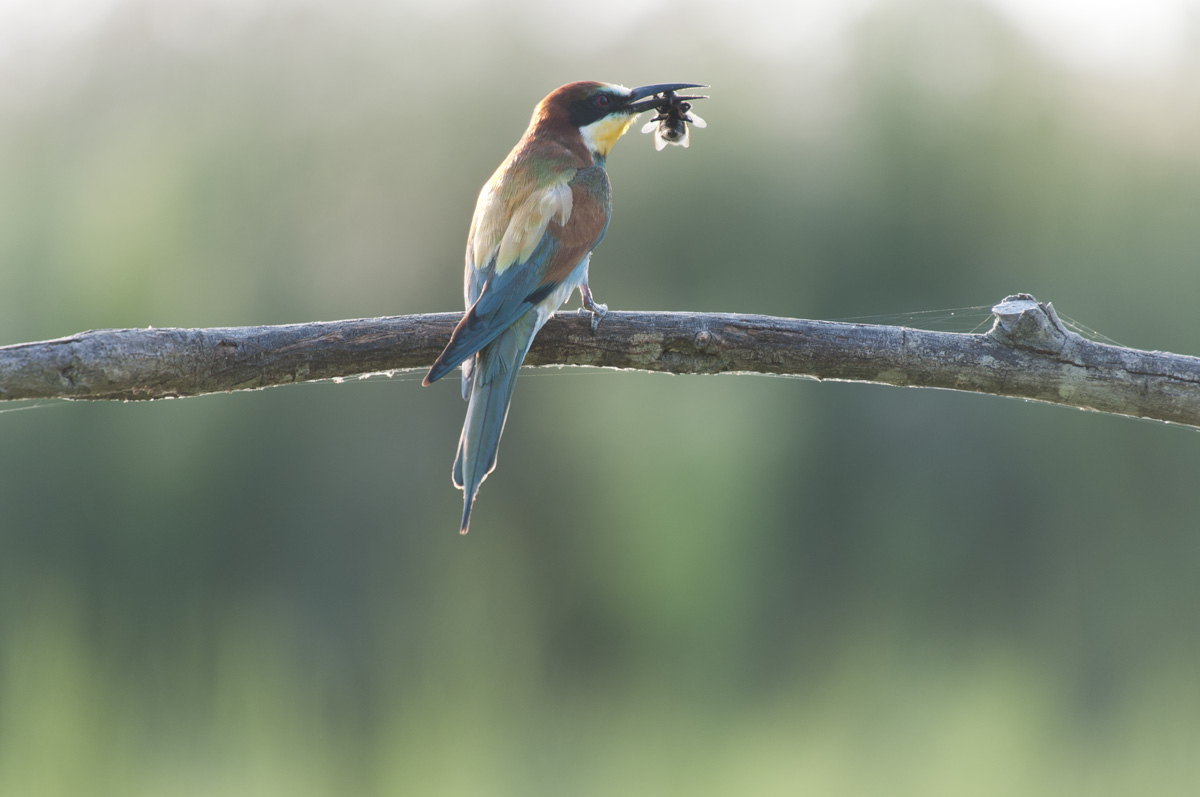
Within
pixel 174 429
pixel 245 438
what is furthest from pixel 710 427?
pixel 174 429

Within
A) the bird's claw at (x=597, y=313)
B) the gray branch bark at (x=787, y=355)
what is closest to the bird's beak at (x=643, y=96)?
the bird's claw at (x=597, y=313)

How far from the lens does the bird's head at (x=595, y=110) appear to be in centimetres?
198

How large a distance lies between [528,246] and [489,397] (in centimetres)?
34

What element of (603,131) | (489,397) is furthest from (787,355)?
(603,131)

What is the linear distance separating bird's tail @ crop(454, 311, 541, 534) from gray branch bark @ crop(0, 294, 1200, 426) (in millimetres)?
169

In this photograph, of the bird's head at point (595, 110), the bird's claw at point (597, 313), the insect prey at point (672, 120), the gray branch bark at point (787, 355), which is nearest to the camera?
the gray branch bark at point (787, 355)

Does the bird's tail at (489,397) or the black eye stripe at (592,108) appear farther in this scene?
the black eye stripe at (592,108)

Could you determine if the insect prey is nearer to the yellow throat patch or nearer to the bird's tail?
the yellow throat patch

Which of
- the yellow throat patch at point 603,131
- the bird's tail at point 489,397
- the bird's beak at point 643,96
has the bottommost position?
the bird's tail at point 489,397

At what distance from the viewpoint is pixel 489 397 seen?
149 cm

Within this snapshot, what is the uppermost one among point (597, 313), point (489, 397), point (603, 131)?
point (603, 131)

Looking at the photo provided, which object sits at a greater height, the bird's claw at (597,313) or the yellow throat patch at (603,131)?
the yellow throat patch at (603,131)

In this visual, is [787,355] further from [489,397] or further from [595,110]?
[595,110]

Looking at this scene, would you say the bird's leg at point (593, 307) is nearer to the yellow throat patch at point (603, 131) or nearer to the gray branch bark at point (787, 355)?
the gray branch bark at point (787, 355)
